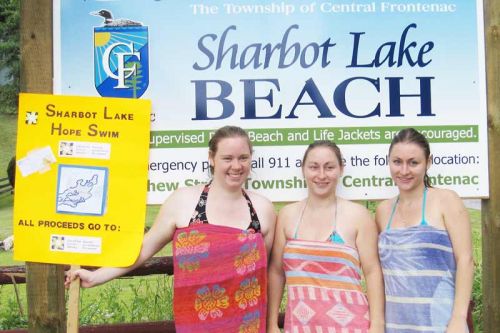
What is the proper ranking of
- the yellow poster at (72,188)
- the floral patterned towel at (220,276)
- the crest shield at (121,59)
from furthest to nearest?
the crest shield at (121,59) → the yellow poster at (72,188) → the floral patterned towel at (220,276)

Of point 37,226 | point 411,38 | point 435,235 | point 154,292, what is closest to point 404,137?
point 435,235

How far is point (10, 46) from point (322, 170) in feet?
33.7

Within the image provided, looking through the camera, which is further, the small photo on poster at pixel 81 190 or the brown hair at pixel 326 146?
the small photo on poster at pixel 81 190

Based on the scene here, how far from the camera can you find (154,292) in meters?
5.46

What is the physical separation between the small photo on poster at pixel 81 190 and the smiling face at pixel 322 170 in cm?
104

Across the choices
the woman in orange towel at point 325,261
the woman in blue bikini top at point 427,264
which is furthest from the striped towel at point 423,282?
the woman in orange towel at point 325,261

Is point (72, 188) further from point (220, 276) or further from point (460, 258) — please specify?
point (460, 258)

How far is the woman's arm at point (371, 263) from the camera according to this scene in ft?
9.54

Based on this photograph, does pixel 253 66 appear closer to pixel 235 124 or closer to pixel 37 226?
pixel 235 124

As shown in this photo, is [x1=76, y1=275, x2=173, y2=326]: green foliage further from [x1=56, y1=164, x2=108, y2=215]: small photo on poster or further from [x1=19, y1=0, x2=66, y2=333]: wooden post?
[x1=56, y1=164, x2=108, y2=215]: small photo on poster

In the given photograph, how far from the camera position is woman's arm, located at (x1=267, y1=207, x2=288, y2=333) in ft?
9.87

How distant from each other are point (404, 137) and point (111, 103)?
1477 millimetres

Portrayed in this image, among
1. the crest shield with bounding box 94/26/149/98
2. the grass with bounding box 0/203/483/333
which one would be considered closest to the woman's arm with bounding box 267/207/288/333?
the crest shield with bounding box 94/26/149/98

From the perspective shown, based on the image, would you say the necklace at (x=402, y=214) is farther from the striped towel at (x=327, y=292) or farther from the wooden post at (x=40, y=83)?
the wooden post at (x=40, y=83)
